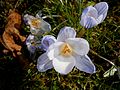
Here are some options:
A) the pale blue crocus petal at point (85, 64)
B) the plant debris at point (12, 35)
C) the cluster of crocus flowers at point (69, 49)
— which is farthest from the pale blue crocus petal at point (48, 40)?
the plant debris at point (12, 35)

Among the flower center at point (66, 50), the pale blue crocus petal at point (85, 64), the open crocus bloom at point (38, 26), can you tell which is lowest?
the pale blue crocus petal at point (85, 64)

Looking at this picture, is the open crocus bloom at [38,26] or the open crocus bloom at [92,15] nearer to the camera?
the open crocus bloom at [92,15]

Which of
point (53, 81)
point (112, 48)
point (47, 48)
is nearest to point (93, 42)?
point (112, 48)

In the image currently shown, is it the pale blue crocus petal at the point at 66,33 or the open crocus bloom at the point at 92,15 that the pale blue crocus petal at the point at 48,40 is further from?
the open crocus bloom at the point at 92,15

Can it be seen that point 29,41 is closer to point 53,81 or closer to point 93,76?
point 53,81

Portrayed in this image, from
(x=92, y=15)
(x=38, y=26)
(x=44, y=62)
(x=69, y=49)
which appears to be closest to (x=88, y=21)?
(x=92, y=15)

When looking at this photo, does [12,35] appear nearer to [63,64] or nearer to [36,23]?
[36,23]
